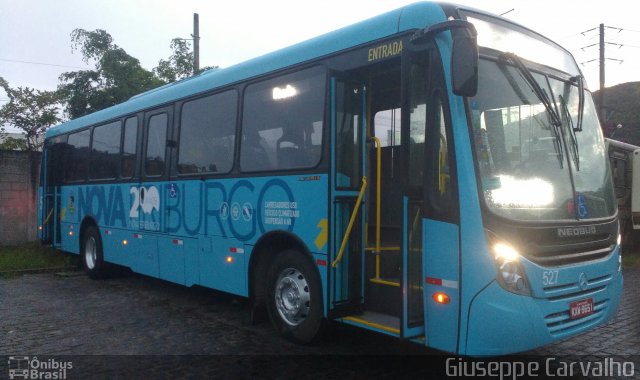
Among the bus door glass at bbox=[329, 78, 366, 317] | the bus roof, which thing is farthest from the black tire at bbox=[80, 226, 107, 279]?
the bus door glass at bbox=[329, 78, 366, 317]

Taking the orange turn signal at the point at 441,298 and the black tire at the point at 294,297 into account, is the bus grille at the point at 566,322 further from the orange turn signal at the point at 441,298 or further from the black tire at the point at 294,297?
the black tire at the point at 294,297

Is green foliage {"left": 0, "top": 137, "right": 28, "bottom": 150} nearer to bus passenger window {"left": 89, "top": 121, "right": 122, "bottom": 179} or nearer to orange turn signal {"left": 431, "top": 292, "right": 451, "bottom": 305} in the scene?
bus passenger window {"left": 89, "top": 121, "right": 122, "bottom": 179}

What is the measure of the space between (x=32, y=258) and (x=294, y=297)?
30.5 feet

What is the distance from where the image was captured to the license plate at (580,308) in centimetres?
448

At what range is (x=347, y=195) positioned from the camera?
552cm

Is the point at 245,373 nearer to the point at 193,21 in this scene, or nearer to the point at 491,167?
the point at 491,167

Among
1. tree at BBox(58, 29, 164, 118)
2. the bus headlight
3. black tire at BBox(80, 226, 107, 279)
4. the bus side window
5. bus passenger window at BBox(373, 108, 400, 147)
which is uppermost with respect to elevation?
tree at BBox(58, 29, 164, 118)

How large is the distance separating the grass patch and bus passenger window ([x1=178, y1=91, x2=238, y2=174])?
6.02 meters

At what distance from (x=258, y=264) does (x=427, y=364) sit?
7.53 ft

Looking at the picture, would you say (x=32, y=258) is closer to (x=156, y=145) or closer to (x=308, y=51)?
(x=156, y=145)

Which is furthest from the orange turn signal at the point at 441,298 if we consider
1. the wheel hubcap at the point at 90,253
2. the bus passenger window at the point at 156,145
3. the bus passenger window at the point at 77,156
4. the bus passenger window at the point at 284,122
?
Result: the bus passenger window at the point at 77,156

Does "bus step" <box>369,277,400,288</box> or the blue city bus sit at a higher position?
the blue city bus

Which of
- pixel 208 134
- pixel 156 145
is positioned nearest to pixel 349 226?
pixel 208 134

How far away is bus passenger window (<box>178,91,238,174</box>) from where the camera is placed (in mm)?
6988
